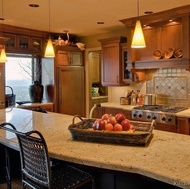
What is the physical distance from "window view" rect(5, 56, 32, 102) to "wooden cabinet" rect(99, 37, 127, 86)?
72.4 inches

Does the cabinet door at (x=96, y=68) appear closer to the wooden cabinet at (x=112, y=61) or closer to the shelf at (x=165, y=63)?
Answer: the wooden cabinet at (x=112, y=61)

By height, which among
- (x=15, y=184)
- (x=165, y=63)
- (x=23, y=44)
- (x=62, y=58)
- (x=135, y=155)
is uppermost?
(x=23, y=44)

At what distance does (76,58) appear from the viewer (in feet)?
20.0

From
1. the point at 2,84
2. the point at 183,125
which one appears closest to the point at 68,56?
the point at 2,84

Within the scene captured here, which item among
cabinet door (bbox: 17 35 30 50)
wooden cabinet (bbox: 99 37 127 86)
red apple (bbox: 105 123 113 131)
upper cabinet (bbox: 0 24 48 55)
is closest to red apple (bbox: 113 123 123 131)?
red apple (bbox: 105 123 113 131)

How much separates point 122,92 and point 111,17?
176 centimetres

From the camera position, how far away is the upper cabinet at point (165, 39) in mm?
3865

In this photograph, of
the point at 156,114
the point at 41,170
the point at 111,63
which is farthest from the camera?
the point at 111,63

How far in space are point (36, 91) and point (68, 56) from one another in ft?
3.73

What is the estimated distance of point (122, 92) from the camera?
547 cm

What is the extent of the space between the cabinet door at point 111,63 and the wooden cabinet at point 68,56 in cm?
98

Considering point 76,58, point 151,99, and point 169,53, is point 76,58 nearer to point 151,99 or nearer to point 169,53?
point 151,99

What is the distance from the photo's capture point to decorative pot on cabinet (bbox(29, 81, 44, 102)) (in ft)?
17.9

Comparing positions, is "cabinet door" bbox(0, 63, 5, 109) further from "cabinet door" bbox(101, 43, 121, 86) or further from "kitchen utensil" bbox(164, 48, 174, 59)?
"kitchen utensil" bbox(164, 48, 174, 59)
